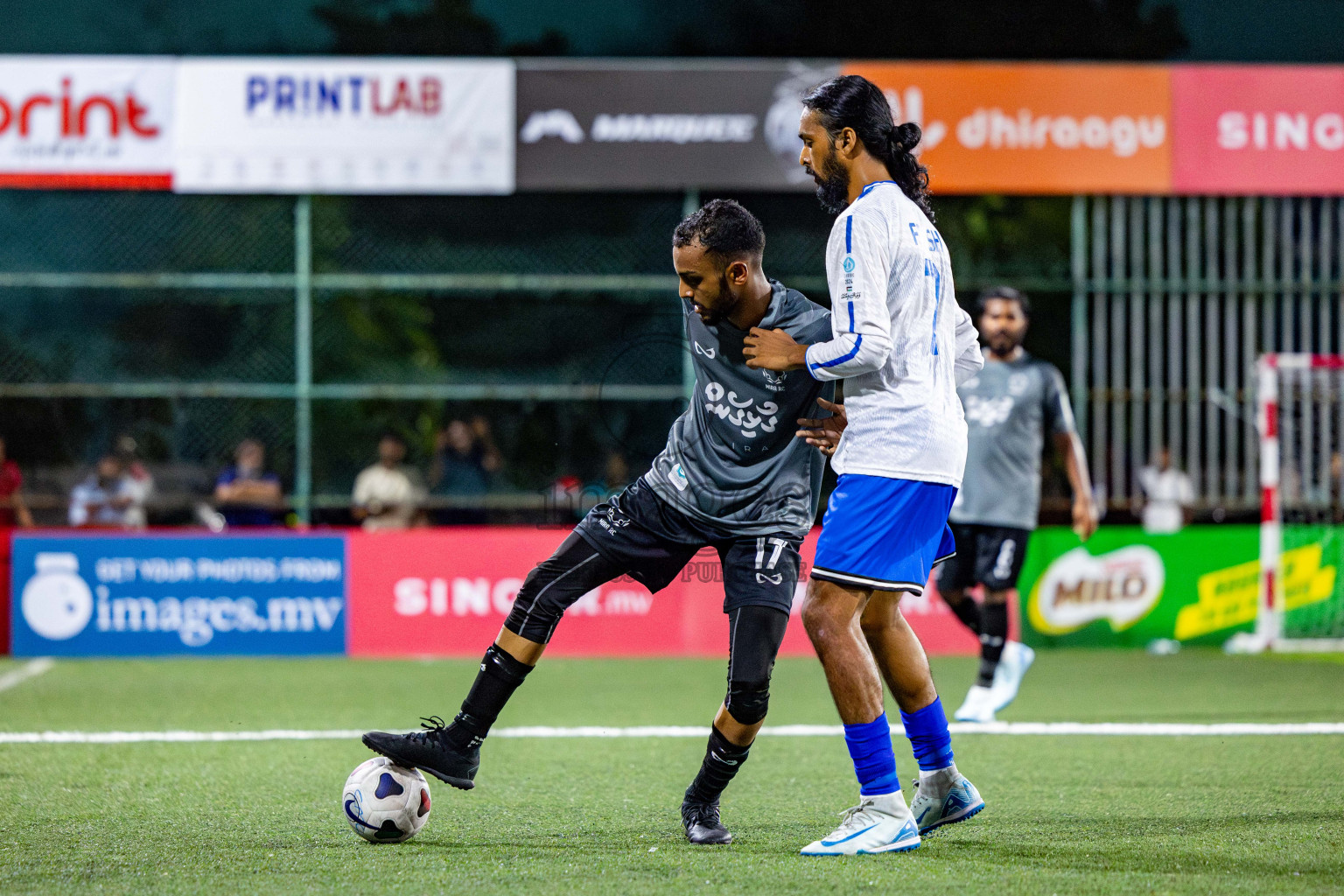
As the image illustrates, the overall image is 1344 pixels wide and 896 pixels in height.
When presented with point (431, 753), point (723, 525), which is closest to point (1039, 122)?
point (723, 525)

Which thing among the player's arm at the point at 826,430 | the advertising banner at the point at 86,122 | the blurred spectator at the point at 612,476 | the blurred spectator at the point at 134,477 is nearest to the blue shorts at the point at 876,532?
the player's arm at the point at 826,430

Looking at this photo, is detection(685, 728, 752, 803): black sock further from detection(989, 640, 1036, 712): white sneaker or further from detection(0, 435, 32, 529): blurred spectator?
detection(0, 435, 32, 529): blurred spectator

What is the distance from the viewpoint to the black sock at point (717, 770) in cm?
465

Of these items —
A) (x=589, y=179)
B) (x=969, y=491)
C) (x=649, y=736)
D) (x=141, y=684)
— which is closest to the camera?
(x=649, y=736)

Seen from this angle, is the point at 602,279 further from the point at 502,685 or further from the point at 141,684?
the point at 502,685

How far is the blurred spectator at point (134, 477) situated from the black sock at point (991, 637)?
7452mm

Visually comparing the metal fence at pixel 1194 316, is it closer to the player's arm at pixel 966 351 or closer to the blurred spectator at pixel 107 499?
the blurred spectator at pixel 107 499

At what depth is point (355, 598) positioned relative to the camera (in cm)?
1133

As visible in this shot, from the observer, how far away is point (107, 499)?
40.9ft

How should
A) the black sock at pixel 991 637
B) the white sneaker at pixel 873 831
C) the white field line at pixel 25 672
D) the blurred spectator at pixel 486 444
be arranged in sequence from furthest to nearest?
the blurred spectator at pixel 486 444 < the white field line at pixel 25 672 < the black sock at pixel 991 637 < the white sneaker at pixel 873 831

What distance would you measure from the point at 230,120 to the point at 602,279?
10.3 feet

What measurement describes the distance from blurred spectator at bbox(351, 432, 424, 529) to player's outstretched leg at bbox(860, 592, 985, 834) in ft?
26.0

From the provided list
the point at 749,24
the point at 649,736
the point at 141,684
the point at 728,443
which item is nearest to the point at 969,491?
the point at 649,736

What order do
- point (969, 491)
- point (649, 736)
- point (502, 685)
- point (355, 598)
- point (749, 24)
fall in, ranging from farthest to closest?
point (749, 24) → point (355, 598) → point (969, 491) → point (649, 736) → point (502, 685)
